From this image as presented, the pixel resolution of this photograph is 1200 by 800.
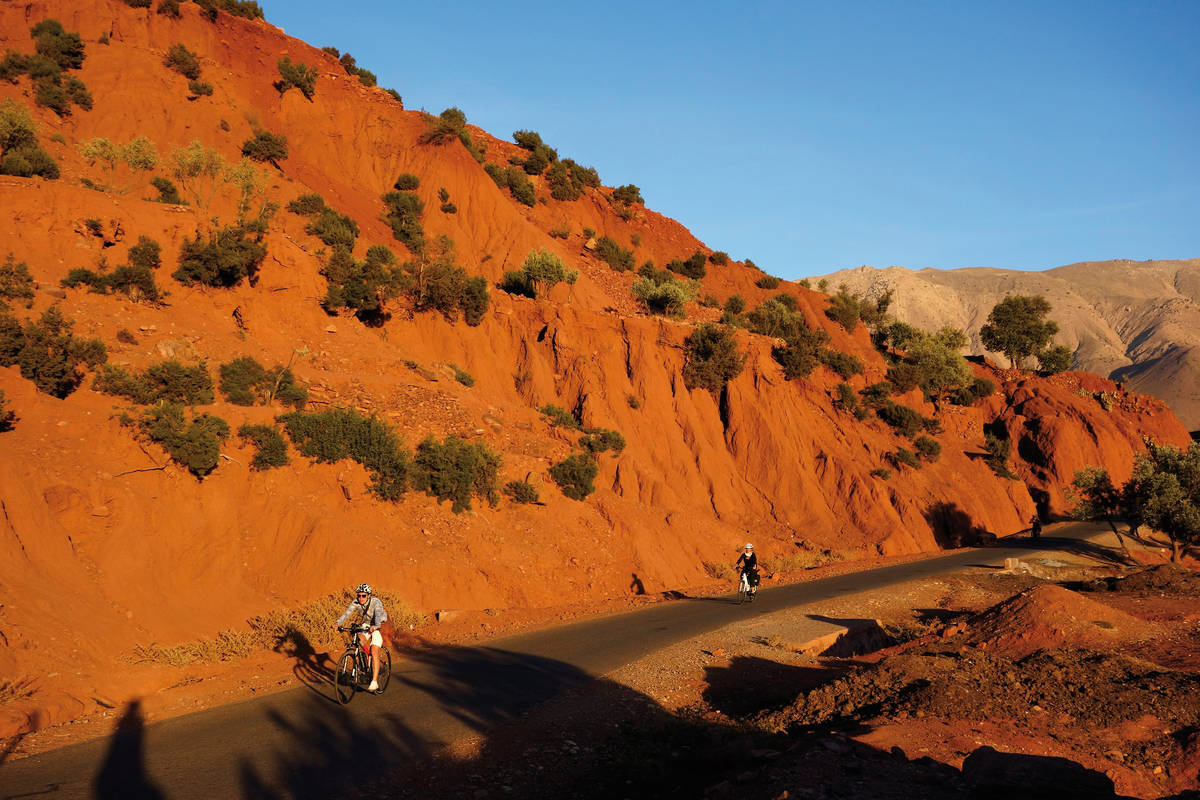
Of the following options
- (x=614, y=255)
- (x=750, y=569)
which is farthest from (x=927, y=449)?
(x=750, y=569)

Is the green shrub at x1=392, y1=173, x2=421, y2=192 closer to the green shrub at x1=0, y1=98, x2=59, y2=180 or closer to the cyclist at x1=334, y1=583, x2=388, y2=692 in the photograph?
the green shrub at x1=0, y1=98, x2=59, y2=180

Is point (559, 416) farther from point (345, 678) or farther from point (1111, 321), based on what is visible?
point (1111, 321)

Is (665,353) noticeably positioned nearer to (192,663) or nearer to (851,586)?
(851,586)

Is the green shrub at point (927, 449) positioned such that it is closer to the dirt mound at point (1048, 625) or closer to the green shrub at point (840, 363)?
the green shrub at point (840, 363)

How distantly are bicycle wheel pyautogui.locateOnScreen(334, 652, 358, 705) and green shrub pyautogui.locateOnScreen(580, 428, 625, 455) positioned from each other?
1648 cm

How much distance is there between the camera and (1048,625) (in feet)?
38.8

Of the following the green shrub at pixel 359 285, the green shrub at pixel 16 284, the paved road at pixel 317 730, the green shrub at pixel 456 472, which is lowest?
the paved road at pixel 317 730

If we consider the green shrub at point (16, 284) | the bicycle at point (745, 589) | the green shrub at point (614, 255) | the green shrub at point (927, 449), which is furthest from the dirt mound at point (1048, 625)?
the green shrub at point (614, 255)

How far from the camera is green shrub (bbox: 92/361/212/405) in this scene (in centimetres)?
1639

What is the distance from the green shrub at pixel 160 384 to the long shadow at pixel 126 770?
10006 millimetres

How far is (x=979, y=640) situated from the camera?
11992 mm

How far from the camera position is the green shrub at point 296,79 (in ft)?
136

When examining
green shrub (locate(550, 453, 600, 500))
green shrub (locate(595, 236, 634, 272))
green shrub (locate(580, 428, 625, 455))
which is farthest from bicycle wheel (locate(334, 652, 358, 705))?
green shrub (locate(595, 236, 634, 272))

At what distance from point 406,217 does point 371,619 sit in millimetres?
31812
